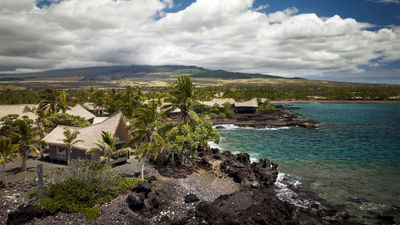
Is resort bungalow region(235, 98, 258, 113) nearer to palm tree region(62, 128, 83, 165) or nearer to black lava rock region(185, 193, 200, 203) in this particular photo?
palm tree region(62, 128, 83, 165)

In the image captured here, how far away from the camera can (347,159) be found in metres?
36.9

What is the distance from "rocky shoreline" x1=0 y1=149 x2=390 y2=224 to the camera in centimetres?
1752

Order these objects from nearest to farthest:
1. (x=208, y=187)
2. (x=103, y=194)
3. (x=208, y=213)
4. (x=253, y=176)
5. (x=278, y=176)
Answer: (x=208, y=213)
(x=103, y=194)
(x=208, y=187)
(x=253, y=176)
(x=278, y=176)

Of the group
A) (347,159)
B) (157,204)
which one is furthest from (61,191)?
(347,159)

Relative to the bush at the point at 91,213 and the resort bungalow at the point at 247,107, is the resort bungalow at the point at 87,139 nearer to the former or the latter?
the bush at the point at 91,213

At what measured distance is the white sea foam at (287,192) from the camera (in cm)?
2217

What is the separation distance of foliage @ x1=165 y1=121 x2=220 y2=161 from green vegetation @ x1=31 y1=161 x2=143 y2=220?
6.23 m

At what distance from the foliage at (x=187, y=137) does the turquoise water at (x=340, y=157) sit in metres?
12.5

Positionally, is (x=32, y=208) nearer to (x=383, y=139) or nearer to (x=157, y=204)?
(x=157, y=204)

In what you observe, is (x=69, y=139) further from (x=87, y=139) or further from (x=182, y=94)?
(x=182, y=94)

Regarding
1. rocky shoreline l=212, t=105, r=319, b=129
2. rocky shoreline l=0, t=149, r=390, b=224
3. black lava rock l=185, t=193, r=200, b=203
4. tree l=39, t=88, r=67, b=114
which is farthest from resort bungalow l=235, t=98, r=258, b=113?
black lava rock l=185, t=193, r=200, b=203

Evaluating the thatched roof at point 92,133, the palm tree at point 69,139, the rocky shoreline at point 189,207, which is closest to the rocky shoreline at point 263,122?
the thatched roof at point 92,133

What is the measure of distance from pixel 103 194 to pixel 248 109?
7935 cm

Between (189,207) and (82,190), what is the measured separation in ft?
30.2
